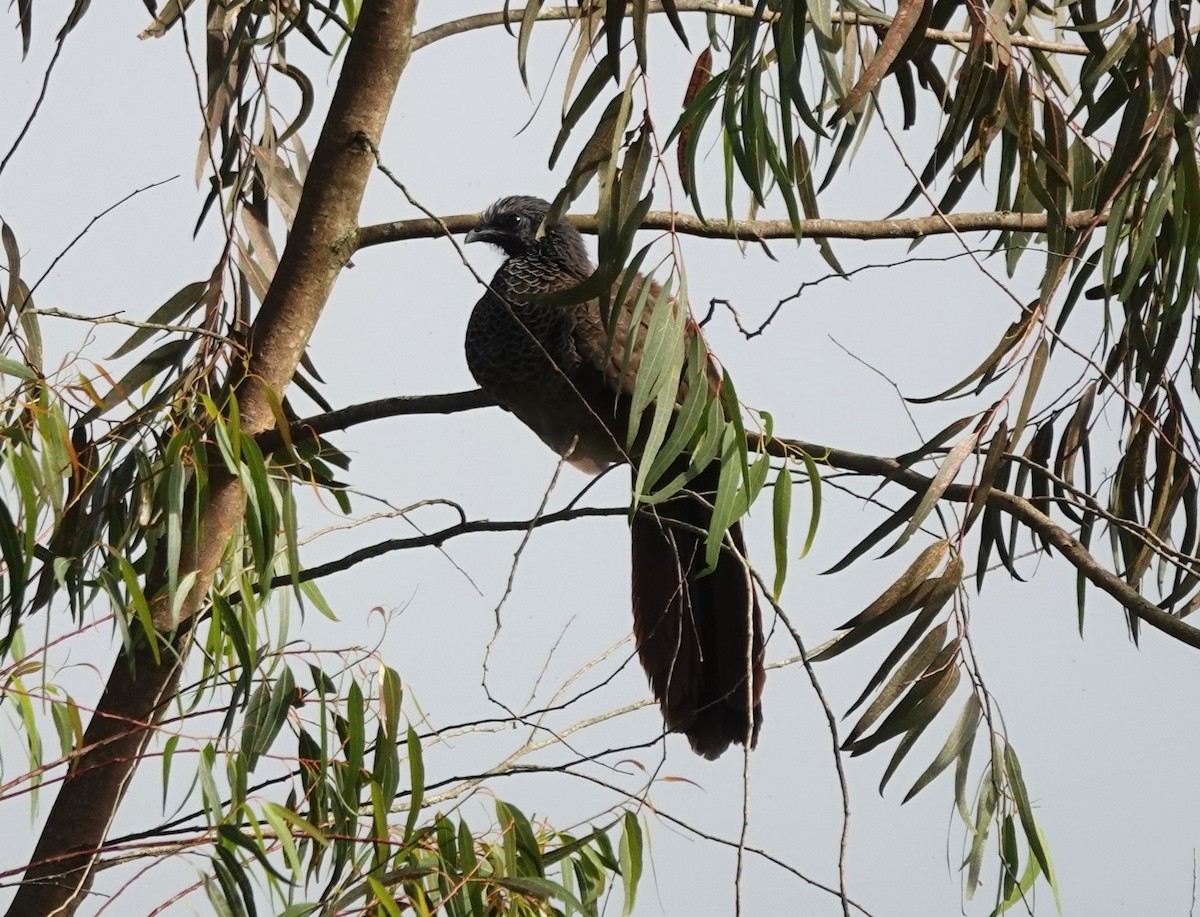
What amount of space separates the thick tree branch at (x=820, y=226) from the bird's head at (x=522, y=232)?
1.11 m

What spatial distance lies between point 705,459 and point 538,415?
118 centimetres

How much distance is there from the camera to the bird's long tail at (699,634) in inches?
104

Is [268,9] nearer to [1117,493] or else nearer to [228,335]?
[228,335]

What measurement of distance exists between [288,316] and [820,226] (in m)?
0.87

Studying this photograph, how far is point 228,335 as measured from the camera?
236 centimetres

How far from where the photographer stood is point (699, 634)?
2.76m

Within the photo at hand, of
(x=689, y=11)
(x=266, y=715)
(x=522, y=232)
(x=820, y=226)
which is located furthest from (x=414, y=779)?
(x=522, y=232)

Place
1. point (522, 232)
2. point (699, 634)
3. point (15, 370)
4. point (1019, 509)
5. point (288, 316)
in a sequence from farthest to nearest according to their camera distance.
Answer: point (522, 232) < point (699, 634) < point (288, 316) < point (1019, 509) < point (15, 370)

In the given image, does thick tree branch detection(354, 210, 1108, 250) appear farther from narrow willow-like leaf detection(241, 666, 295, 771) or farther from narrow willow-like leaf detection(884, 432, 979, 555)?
narrow willow-like leaf detection(241, 666, 295, 771)

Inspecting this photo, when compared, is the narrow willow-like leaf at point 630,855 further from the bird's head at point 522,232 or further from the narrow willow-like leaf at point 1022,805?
the bird's head at point 522,232

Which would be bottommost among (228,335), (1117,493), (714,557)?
(714,557)

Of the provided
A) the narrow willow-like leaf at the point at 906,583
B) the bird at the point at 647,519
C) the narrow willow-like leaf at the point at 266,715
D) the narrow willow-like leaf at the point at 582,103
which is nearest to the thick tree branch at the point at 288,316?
the narrow willow-like leaf at the point at 266,715

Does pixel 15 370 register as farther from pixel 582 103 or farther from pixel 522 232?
pixel 522 232

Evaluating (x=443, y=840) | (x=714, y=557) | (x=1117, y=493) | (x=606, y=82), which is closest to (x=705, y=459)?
(x=714, y=557)
